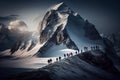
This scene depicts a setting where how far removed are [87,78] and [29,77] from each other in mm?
57216

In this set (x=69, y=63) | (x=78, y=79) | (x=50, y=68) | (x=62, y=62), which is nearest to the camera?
(x=50, y=68)

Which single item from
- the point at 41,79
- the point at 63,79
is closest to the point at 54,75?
the point at 63,79

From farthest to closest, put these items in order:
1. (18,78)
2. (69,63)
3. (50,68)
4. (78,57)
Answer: (78,57)
(69,63)
(50,68)
(18,78)

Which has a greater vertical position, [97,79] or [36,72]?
[36,72]

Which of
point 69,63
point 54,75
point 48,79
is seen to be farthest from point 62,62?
point 48,79

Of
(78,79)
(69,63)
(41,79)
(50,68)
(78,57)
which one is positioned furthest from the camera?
(78,57)

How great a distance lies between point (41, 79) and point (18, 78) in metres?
12.3

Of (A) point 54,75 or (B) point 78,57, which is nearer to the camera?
(A) point 54,75

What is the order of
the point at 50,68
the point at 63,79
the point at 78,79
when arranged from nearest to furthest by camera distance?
the point at 63,79, the point at 50,68, the point at 78,79

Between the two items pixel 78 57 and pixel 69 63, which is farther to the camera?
pixel 78 57

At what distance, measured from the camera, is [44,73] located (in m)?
104

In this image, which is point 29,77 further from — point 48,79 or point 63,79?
point 63,79

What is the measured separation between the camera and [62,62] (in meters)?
147

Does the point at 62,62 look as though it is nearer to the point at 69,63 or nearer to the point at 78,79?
the point at 69,63
